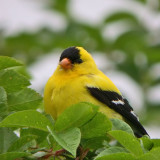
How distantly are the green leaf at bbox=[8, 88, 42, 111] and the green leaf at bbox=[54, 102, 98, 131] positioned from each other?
55 cm

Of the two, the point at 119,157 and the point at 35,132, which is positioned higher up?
the point at 35,132

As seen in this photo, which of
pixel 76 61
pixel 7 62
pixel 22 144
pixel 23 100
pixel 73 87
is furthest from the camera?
pixel 76 61

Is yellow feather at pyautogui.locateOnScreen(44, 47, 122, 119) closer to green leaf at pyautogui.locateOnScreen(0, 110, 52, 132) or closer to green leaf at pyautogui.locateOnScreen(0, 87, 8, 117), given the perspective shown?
green leaf at pyautogui.locateOnScreen(0, 87, 8, 117)

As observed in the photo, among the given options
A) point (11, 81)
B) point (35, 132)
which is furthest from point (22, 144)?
point (11, 81)

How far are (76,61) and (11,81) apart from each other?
6.21 feet

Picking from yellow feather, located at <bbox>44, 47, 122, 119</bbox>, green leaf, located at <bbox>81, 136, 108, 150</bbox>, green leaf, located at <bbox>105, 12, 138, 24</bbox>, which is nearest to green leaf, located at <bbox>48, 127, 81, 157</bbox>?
green leaf, located at <bbox>81, 136, 108, 150</bbox>

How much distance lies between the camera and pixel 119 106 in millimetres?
4027

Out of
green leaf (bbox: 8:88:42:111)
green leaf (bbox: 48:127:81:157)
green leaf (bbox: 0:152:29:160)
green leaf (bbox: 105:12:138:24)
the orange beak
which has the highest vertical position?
green leaf (bbox: 105:12:138:24)

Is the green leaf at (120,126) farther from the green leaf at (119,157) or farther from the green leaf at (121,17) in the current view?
the green leaf at (121,17)

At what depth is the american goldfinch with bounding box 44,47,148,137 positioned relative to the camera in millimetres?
3595

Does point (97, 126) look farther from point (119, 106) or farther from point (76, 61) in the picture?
point (76, 61)

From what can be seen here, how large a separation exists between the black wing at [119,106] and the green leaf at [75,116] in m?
1.79

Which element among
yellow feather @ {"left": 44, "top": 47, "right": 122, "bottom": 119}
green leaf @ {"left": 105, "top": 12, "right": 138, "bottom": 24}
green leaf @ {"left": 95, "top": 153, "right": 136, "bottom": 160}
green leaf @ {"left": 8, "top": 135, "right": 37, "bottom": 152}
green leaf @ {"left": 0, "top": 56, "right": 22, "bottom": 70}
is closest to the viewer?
green leaf @ {"left": 95, "top": 153, "right": 136, "bottom": 160}

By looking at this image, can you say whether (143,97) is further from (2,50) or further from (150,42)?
(2,50)
